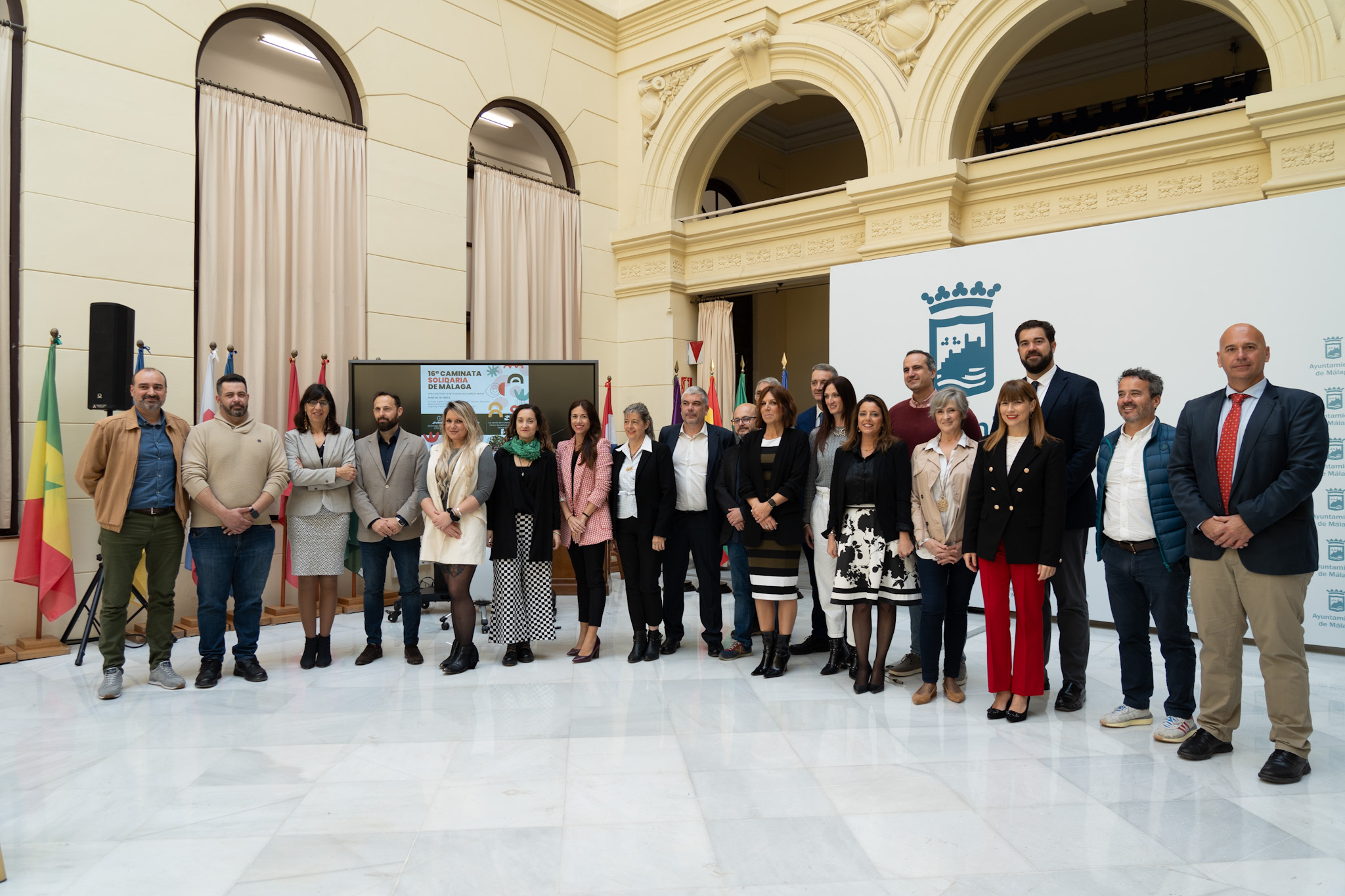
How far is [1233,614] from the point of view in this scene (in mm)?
2939

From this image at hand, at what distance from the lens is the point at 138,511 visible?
390 centimetres

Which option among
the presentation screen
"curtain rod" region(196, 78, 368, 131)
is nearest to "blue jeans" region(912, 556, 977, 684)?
the presentation screen

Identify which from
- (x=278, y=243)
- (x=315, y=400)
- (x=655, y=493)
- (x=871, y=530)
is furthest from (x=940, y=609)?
(x=278, y=243)

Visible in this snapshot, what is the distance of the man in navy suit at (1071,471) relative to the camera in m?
3.52

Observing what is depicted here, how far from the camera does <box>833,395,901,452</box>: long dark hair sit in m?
3.80

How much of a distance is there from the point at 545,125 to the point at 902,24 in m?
3.34

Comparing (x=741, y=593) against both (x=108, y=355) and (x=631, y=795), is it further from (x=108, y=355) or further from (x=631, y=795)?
(x=108, y=355)

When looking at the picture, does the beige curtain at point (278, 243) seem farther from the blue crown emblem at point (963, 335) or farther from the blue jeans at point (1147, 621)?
the blue jeans at point (1147, 621)

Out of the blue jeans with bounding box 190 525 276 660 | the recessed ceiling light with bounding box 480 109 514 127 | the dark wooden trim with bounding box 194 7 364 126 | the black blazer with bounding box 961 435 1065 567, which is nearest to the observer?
the black blazer with bounding box 961 435 1065 567

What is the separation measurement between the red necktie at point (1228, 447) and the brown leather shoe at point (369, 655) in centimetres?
401

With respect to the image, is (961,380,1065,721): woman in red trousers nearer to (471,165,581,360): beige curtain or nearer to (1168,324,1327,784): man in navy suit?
(1168,324,1327,784): man in navy suit

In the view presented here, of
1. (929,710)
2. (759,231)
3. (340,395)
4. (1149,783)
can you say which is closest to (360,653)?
(340,395)

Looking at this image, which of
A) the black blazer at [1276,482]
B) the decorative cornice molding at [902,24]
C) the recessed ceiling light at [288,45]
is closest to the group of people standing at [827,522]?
the black blazer at [1276,482]

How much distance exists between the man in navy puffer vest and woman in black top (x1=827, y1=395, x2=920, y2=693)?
2.68 ft
